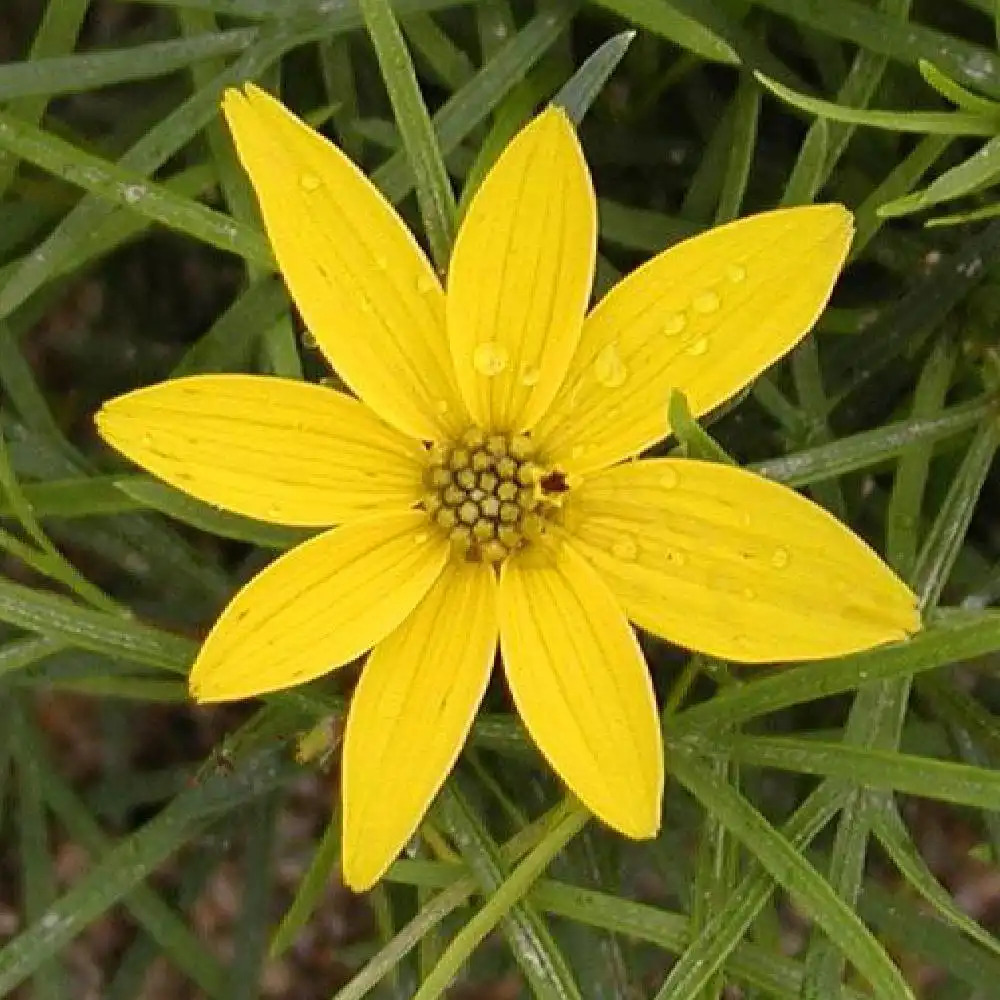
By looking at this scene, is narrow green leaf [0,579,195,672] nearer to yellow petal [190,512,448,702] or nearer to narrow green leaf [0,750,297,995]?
yellow petal [190,512,448,702]

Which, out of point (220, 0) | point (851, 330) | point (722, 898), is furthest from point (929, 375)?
point (220, 0)

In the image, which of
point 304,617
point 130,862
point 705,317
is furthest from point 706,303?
point 130,862

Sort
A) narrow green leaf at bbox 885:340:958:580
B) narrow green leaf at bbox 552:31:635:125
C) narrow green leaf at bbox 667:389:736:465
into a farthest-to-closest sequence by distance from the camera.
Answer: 1. narrow green leaf at bbox 885:340:958:580
2. narrow green leaf at bbox 552:31:635:125
3. narrow green leaf at bbox 667:389:736:465

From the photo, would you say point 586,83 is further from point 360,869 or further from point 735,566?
point 360,869

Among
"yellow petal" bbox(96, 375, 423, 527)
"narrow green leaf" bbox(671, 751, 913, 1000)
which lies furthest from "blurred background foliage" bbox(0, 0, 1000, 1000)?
"yellow petal" bbox(96, 375, 423, 527)

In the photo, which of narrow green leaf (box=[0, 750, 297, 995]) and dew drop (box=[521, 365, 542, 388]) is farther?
narrow green leaf (box=[0, 750, 297, 995])

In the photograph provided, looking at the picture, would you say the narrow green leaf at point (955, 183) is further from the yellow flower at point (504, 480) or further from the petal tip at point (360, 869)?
the petal tip at point (360, 869)

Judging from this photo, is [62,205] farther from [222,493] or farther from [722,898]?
[722,898]

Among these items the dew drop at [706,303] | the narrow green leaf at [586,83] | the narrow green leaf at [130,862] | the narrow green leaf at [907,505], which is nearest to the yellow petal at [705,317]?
the dew drop at [706,303]
